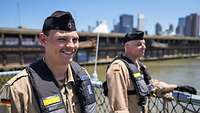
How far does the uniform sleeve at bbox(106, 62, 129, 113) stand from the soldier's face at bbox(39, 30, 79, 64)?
0.95 metres

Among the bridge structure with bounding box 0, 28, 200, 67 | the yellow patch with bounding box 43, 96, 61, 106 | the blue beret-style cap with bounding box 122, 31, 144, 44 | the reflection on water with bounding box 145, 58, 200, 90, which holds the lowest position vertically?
the reflection on water with bounding box 145, 58, 200, 90

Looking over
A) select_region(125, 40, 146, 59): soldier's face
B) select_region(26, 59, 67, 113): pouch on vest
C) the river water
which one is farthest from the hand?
the river water

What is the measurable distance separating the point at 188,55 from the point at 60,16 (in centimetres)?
6586

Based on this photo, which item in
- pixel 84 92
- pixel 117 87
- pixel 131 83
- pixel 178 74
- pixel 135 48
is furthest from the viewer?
pixel 178 74

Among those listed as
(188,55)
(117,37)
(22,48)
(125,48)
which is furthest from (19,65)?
(188,55)

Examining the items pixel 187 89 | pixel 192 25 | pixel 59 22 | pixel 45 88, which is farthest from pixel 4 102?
pixel 192 25

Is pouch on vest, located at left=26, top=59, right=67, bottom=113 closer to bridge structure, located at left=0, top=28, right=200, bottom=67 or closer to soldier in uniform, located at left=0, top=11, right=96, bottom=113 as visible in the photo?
soldier in uniform, located at left=0, top=11, right=96, bottom=113

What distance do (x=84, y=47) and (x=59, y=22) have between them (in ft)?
120

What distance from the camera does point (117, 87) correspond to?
2.85 meters

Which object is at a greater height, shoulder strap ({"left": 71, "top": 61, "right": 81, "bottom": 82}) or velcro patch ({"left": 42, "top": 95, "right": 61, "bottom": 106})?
shoulder strap ({"left": 71, "top": 61, "right": 81, "bottom": 82})

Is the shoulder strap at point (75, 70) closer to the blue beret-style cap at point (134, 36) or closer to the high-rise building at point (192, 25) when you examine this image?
the blue beret-style cap at point (134, 36)

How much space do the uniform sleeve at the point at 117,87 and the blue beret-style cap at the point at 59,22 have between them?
3.11ft

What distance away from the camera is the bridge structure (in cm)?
3179

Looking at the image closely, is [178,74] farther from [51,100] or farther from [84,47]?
[51,100]
